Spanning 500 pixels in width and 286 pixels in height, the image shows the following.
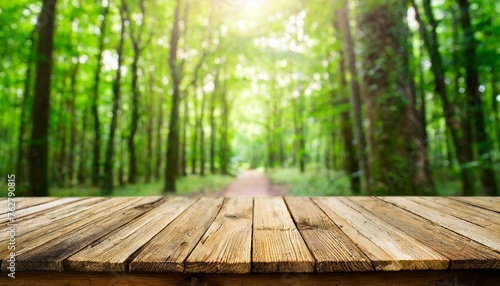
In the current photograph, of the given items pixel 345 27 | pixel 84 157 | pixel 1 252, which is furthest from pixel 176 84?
pixel 1 252

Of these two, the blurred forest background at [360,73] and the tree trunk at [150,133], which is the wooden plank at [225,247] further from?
the tree trunk at [150,133]

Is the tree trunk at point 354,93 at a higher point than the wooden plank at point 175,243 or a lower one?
higher

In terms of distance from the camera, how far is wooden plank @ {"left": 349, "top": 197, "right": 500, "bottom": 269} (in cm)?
99

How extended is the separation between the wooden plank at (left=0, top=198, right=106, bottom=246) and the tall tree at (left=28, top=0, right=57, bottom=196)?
19.6ft

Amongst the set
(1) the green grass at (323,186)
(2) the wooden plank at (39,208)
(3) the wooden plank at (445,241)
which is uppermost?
(2) the wooden plank at (39,208)

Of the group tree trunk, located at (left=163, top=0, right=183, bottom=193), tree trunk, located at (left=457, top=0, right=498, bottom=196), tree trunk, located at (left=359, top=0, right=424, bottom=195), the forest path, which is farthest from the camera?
the forest path

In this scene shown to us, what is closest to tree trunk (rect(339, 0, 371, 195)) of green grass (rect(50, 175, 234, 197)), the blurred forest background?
the blurred forest background

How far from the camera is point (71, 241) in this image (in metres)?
1.20

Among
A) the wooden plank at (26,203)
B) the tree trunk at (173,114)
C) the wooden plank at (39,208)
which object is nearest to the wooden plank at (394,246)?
the wooden plank at (39,208)

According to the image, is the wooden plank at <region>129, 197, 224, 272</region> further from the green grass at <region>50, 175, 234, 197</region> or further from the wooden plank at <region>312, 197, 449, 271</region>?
the green grass at <region>50, 175, 234, 197</region>

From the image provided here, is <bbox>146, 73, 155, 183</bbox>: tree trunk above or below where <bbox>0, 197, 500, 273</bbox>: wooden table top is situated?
above

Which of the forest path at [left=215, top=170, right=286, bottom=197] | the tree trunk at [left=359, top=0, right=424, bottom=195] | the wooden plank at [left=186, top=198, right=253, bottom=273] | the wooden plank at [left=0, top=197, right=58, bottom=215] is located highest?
the tree trunk at [left=359, top=0, right=424, bottom=195]

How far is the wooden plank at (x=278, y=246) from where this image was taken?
0.97 meters

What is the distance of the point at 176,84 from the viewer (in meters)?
10.2
